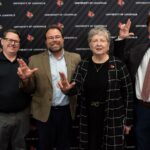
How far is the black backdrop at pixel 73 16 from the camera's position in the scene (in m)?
3.46

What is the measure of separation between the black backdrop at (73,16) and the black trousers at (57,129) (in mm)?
902

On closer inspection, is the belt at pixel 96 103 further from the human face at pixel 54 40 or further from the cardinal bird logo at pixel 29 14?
the cardinal bird logo at pixel 29 14

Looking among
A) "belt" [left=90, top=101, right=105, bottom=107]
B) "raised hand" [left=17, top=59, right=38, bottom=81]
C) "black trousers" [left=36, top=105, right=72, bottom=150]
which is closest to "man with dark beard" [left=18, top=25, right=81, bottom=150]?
"black trousers" [left=36, top=105, right=72, bottom=150]

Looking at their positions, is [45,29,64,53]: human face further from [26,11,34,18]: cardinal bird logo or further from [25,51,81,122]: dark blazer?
[26,11,34,18]: cardinal bird logo

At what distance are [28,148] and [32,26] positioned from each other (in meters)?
1.44

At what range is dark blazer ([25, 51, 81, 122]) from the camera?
3.02 metres

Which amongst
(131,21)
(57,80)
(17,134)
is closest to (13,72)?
(57,80)

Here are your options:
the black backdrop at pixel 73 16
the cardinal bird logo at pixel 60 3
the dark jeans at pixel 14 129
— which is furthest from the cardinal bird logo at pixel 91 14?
the dark jeans at pixel 14 129

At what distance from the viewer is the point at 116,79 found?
2.83m

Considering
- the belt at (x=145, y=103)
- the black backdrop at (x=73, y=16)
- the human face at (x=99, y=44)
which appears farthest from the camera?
the black backdrop at (x=73, y=16)

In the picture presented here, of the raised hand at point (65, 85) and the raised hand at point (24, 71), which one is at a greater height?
the raised hand at point (24, 71)

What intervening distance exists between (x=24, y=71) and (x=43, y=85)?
A: 0.99 feet

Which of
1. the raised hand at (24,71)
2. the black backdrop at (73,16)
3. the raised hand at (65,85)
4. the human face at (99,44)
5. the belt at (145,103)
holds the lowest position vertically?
the belt at (145,103)

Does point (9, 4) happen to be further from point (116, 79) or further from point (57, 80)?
point (116, 79)
